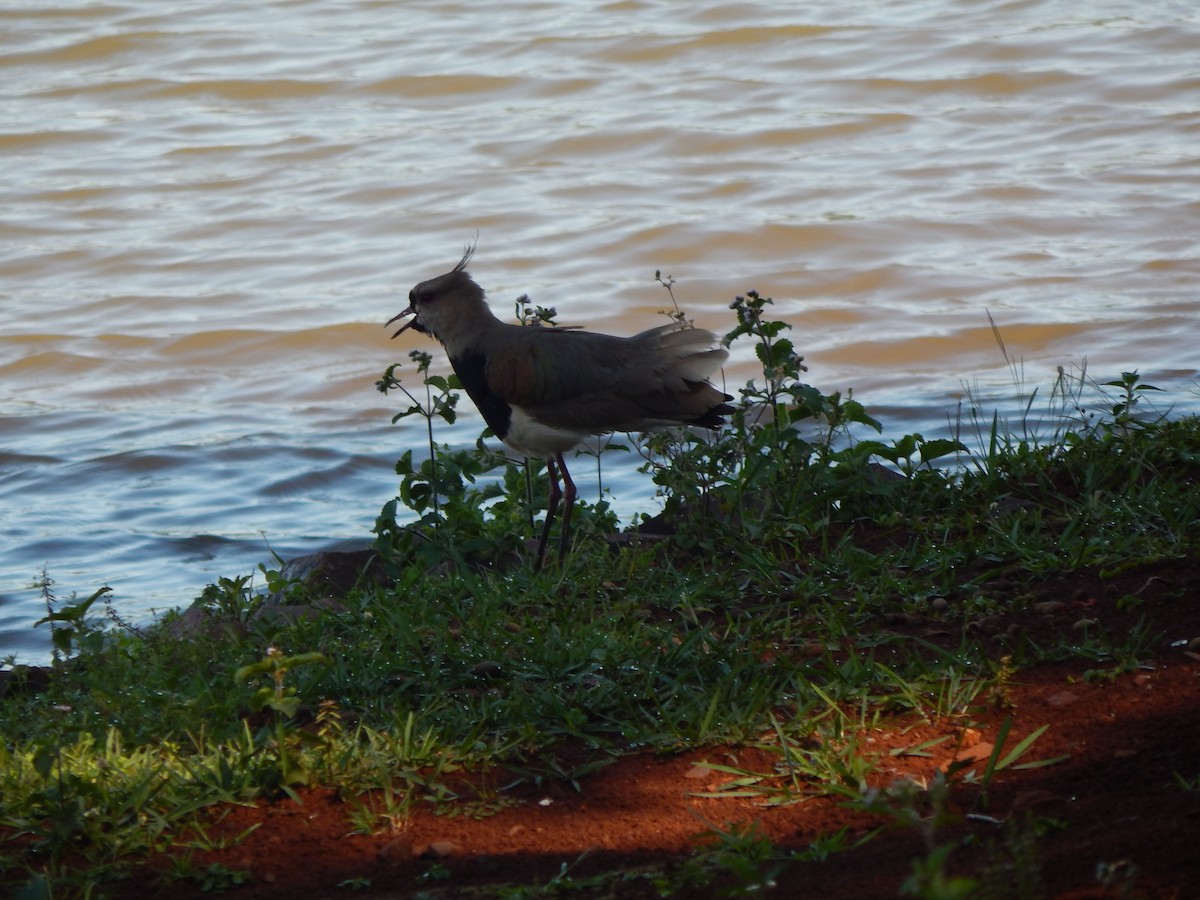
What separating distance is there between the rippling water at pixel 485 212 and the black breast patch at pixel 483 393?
2130 millimetres

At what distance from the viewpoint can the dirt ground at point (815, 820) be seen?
2.97m

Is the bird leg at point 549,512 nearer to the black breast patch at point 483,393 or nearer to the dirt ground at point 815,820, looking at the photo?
the black breast patch at point 483,393

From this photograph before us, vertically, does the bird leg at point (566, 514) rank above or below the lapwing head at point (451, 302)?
below

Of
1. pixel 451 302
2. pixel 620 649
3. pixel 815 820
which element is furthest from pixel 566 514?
pixel 815 820

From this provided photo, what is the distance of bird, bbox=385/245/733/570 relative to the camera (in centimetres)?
560

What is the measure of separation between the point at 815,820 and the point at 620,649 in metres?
1.01

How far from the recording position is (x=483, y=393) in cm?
591

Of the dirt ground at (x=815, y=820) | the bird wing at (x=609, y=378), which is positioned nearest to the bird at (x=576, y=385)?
the bird wing at (x=609, y=378)

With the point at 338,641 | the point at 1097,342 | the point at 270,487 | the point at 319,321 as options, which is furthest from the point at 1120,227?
the point at 338,641

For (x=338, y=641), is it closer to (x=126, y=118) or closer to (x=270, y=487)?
(x=270, y=487)

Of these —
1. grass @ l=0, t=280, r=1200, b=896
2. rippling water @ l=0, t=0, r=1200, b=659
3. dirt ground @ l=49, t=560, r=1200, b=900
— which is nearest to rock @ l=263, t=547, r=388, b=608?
grass @ l=0, t=280, r=1200, b=896

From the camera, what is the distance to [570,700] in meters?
4.06

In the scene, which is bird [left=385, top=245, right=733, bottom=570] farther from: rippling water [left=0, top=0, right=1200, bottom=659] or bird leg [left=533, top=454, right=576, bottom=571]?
rippling water [left=0, top=0, right=1200, bottom=659]

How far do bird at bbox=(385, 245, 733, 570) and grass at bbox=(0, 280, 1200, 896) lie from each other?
17 centimetres
